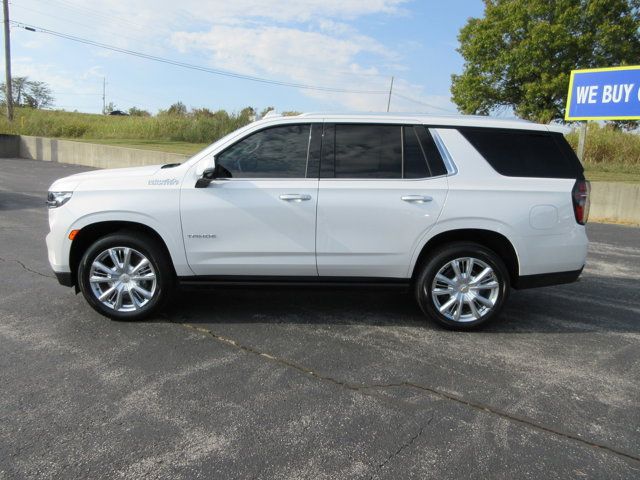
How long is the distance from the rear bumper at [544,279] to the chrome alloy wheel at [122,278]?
129 inches

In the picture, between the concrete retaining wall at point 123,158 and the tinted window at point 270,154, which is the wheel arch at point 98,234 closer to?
the tinted window at point 270,154

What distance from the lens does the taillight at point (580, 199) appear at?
441 cm

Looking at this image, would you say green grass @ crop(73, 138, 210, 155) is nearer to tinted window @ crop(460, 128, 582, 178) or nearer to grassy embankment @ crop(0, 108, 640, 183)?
grassy embankment @ crop(0, 108, 640, 183)

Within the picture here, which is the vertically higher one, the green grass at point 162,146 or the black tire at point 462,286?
the green grass at point 162,146

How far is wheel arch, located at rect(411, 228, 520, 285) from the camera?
14.7ft

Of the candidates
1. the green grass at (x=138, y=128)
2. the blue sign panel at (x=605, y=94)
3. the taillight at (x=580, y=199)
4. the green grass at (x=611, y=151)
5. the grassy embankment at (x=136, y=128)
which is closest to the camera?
the taillight at (x=580, y=199)

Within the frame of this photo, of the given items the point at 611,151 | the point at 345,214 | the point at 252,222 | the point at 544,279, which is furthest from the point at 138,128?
the point at 544,279

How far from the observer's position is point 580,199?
443cm

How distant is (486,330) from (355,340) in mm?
1274

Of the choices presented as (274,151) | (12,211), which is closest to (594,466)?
(274,151)

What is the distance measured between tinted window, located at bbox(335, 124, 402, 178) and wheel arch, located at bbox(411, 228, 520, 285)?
0.69 meters

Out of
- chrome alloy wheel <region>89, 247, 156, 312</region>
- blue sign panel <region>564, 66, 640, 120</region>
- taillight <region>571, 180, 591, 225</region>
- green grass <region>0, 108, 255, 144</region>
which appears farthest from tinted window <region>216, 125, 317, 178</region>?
green grass <region>0, 108, 255, 144</region>

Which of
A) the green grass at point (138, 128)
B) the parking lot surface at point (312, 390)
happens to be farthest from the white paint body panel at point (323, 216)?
the green grass at point (138, 128)

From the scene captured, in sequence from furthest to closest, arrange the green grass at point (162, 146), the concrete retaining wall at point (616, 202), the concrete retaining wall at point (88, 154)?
the green grass at point (162, 146), the concrete retaining wall at point (88, 154), the concrete retaining wall at point (616, 202)
